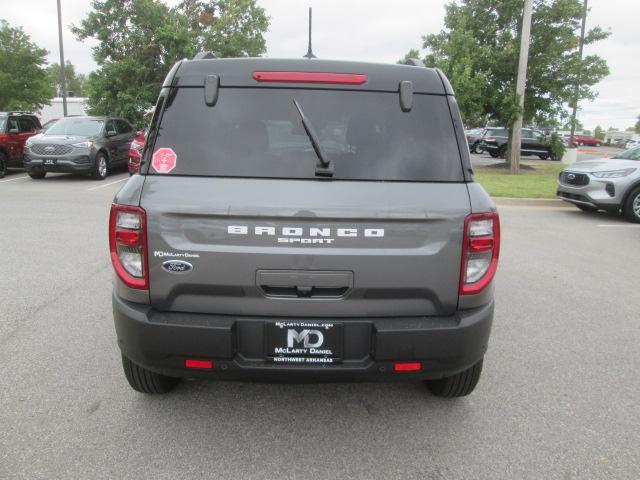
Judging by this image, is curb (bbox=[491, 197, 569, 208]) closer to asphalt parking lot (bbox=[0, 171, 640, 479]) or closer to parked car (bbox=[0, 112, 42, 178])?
asphalt parking lot (bbox=[0, 171, 640, 479])

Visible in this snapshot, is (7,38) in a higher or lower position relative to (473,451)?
higher

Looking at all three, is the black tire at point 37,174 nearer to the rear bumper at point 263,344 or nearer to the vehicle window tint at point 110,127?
the vehicle window tint at point 110,127

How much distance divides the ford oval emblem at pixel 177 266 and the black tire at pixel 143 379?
0.77 metres

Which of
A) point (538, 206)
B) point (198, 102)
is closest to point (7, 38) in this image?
point (538, 206)

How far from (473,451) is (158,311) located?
1.75m

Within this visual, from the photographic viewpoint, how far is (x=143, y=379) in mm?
3094

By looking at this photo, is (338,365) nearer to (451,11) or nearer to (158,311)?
(158,311)

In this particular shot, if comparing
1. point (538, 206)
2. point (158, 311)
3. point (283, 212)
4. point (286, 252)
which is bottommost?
point (538, 206)

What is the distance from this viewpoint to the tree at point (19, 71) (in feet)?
98.2

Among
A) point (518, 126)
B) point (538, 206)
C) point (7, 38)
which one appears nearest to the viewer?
point (538, 206)

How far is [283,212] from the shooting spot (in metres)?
2.48

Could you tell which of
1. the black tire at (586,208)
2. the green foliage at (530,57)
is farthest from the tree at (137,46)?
the black tire at (586,208)

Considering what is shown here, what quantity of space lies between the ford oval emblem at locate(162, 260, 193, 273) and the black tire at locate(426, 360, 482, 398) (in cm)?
163

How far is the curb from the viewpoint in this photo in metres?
12.0
